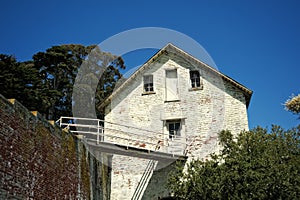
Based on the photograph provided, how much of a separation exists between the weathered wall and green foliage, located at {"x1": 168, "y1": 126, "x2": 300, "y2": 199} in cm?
393

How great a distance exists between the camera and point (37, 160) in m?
10.8

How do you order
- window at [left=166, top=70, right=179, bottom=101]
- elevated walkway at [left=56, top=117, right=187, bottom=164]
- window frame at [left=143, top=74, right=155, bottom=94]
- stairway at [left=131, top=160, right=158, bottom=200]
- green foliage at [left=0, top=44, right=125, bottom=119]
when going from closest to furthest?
1. elevated walkway at [left=56, top=117, right=187, bottom=164]
2. stairway at [left=131, top=160, right=158, bottom=200]
3. window at [left=166, top=70, right=179, bottom=101]
4. window frame at [left=143, top=74, right=155, bottom=94]
5. green foliage at [left=0, top=44, right=125, bottom=119]

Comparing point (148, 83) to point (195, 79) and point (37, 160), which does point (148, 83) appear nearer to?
point (195, 79)

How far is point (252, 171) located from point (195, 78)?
7.72 m

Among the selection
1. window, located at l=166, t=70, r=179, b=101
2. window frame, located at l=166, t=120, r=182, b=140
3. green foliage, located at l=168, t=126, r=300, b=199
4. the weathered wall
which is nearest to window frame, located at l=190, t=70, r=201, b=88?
window, located at l=166, t=70, r=179, b=101

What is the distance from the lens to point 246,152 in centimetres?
1370

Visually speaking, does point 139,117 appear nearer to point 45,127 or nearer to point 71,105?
point 45,127

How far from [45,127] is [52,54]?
823 inches

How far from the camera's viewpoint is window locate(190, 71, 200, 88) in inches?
764

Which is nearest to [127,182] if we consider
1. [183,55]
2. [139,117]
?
[139,117]

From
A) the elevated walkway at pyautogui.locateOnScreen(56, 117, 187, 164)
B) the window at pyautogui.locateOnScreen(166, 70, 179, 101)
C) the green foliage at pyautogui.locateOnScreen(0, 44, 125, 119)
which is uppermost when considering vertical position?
the green foliage at pyautogui.locateOnScreen(0, 44, 125, 119)

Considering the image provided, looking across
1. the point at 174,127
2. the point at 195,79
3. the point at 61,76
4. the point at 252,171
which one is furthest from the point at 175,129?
the point at 61,76

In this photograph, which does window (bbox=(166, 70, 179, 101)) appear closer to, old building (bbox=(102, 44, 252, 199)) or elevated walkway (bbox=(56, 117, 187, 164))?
old building (bbox=(102, 44, 252, 199))

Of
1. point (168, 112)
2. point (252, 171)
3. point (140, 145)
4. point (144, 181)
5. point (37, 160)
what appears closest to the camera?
point (37, 160)
